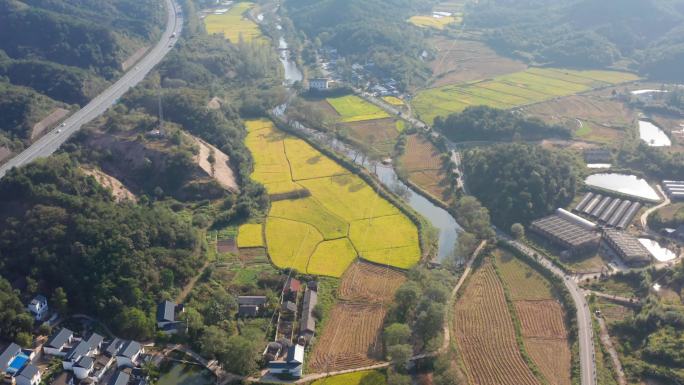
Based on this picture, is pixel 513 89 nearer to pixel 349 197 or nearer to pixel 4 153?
pixel 349 197

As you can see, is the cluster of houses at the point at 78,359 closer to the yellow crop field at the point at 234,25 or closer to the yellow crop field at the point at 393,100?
the yellow crop field at the point at 393,100

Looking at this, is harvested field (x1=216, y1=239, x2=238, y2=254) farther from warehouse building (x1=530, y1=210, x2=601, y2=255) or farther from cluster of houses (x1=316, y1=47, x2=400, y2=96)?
cluster of houses (x1=316, y1=47, x2=400, y2=96)

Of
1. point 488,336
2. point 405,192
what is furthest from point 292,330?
point 405,192

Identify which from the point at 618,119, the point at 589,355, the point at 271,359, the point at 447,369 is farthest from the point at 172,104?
the point at 618,119

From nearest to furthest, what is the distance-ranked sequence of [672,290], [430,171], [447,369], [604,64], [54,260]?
[447,369] → [54,260] → [672,290] → [430,171] → [604,64]

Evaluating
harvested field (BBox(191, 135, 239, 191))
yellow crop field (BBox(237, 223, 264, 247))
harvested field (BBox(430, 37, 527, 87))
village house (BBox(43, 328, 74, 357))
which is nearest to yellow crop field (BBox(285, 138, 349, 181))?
harvested field (BBox(191, 135, 239, 191))

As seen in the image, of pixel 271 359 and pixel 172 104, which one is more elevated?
pixel 172 104

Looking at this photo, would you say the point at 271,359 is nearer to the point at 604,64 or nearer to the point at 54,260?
the point at 54,260
